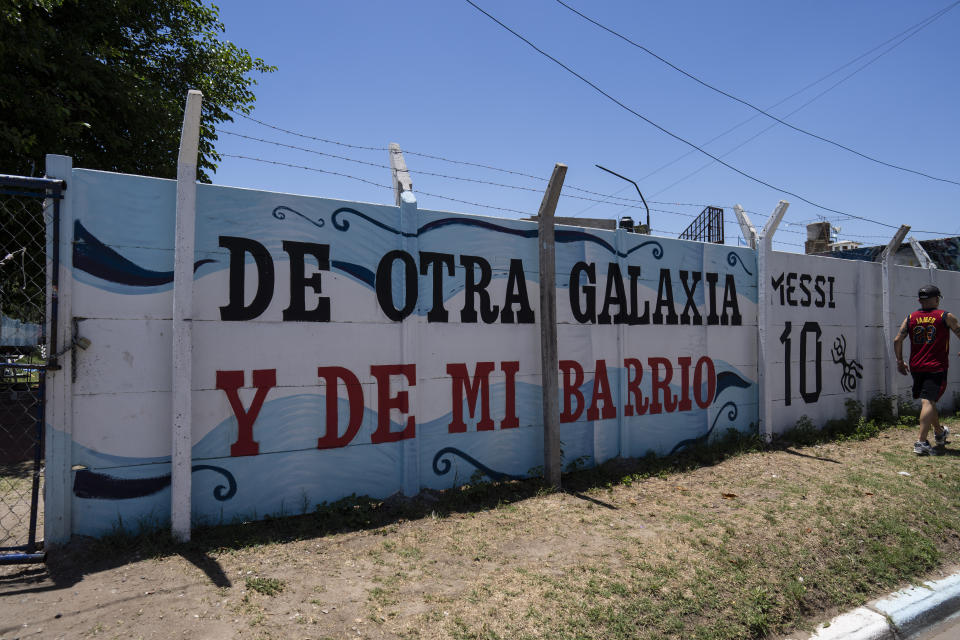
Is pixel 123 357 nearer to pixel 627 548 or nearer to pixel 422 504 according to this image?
pixel 422 504

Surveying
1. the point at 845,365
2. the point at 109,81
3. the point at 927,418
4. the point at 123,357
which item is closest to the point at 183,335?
the point at 123,357

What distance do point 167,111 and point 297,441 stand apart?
263 inches

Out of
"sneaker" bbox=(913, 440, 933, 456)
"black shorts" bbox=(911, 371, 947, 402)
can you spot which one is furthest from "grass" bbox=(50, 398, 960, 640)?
"black shorts" bbox=(911, 371, 947, 402)

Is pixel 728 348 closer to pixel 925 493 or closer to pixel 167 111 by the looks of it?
pixel 925 493

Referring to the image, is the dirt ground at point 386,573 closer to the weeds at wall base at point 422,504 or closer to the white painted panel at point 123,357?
the weeds at wall base at point 422,504

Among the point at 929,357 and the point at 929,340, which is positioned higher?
the point at 929,340

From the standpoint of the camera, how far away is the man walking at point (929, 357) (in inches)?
259

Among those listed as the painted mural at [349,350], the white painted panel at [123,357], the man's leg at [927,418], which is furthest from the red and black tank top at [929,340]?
the white painted panel at [123,357]

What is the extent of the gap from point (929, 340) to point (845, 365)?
1369mm

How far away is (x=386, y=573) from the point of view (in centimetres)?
340

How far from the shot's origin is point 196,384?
3.89 meters

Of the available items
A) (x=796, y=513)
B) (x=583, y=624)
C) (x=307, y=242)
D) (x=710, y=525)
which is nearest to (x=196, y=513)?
(x=307, y=242)

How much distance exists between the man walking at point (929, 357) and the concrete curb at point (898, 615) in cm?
354

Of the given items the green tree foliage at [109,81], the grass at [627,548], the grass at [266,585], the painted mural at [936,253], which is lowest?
the grass at [627,548]
